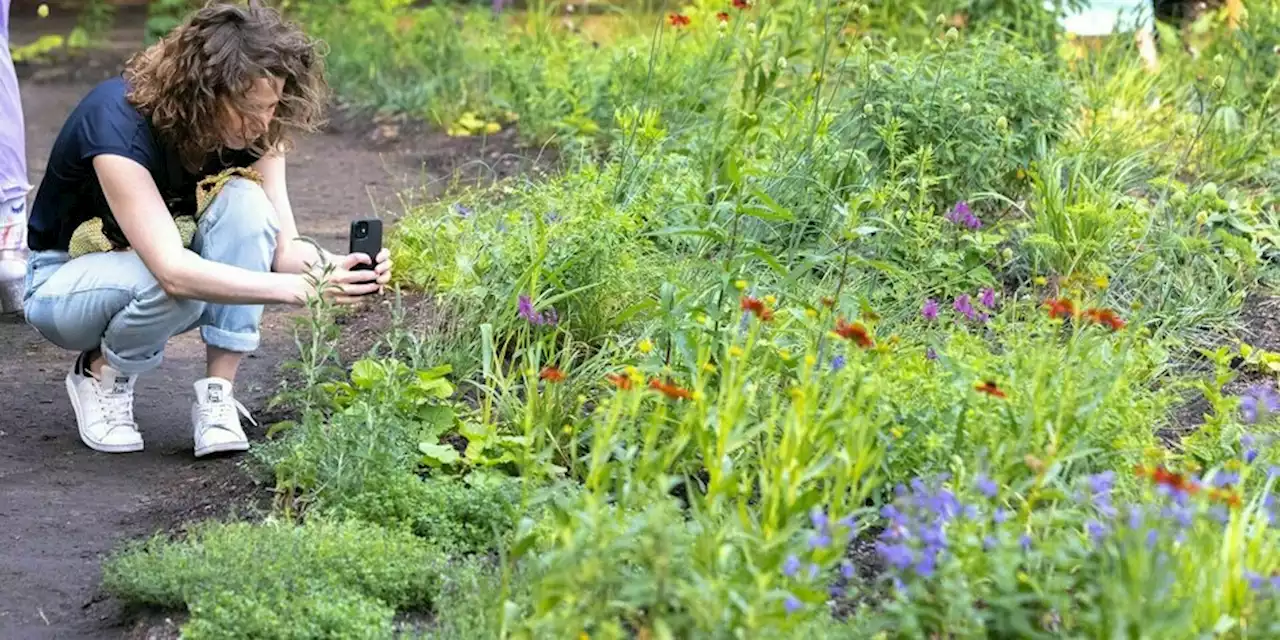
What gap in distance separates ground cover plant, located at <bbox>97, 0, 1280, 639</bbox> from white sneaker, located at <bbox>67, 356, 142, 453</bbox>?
1.49ft

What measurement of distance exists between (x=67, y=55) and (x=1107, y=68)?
209 inches

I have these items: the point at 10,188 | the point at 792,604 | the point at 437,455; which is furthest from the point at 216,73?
the point at 792,604

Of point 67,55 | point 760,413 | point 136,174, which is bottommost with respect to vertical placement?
point 67,55

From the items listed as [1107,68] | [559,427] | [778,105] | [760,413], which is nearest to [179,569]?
[559,427]

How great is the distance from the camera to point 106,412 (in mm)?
3732

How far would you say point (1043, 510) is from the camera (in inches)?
106

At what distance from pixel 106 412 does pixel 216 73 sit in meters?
0.89

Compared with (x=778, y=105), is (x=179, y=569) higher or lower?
lower

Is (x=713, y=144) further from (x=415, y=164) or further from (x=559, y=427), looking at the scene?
(x=415, y=164)

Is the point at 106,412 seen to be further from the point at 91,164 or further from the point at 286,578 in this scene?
the point at 286,578

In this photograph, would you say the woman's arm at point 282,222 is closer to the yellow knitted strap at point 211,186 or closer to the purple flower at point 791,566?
the yellow knitted strap at point 211,186

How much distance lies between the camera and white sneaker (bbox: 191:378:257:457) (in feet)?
11.8

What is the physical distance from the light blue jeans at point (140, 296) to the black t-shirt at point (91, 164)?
7cm

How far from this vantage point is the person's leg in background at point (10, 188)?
471cm
